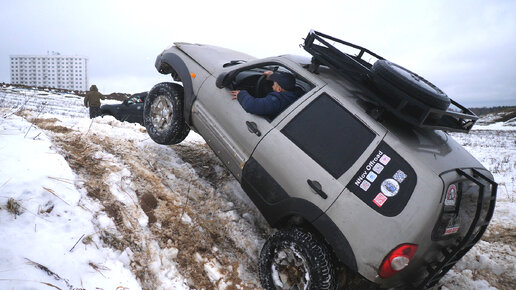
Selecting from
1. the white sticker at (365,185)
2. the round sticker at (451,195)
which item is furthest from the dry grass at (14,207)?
the round sticker at (451,195)

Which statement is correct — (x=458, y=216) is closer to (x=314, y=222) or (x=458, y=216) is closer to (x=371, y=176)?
(x=371, y=176)

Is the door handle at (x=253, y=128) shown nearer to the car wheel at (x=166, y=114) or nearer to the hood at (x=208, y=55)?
the hood at (x=208, y=55)

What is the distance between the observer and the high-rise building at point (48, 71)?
101 m

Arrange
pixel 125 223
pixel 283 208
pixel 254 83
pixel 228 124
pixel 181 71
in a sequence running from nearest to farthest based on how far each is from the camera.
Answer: pixel 283 208, pixel 125 223, pixel 228 124, pixel 254 83, pixel 181 71

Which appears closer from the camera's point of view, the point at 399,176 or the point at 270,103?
the point at 399,176

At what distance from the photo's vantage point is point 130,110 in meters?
9.10

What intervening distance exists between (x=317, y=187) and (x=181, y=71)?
2630 millimetres

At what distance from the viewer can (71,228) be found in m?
2.53

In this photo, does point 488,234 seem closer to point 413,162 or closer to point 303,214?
→ point 413,162

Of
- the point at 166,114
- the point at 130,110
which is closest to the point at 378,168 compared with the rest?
the point at 166,114

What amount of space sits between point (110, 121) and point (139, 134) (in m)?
1.13

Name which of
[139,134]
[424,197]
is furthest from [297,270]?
[139,134]

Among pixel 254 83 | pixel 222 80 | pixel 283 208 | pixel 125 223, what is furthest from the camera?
pixel 254 83

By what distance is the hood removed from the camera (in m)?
3.93
